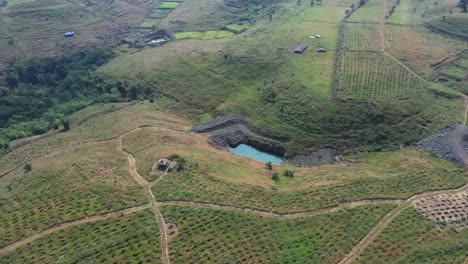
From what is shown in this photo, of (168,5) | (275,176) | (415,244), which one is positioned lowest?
(275,176)

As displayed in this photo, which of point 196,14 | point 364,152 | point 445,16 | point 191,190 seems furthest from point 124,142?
point 445,16

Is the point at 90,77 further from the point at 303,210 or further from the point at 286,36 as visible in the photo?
the point at 303,210

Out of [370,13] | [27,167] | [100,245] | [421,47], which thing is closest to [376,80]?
[421,47]

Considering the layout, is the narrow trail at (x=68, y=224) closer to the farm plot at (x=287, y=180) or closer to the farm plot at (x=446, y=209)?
the farm plot at (x=287, y=180)

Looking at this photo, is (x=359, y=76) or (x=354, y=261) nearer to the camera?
(x=354, y=261)

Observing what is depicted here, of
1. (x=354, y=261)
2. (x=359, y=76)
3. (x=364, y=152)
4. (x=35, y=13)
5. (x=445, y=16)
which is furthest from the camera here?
(x=35, y=13)

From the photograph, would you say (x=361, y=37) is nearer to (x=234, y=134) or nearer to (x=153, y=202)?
(x=234, y=134)

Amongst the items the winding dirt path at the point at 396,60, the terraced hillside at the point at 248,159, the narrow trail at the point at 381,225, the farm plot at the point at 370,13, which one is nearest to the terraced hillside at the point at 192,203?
the terraced hillside at the point at 248,159
